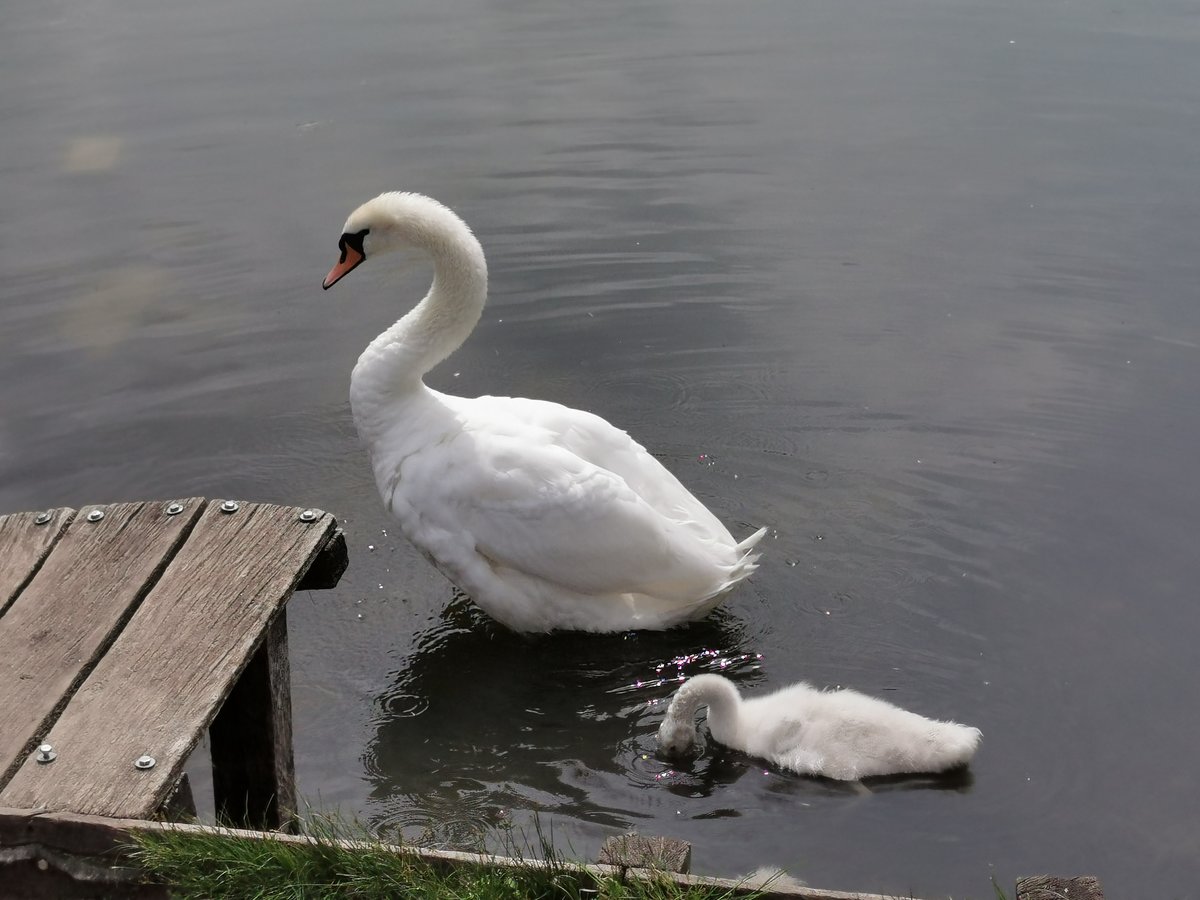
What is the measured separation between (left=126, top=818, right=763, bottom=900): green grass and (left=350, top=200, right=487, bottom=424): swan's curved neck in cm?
240

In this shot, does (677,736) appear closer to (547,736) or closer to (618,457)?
(547,736)

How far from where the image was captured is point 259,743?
4.52 metres

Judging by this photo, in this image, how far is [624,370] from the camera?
7.60 metres

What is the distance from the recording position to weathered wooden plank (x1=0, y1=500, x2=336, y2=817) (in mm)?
3549

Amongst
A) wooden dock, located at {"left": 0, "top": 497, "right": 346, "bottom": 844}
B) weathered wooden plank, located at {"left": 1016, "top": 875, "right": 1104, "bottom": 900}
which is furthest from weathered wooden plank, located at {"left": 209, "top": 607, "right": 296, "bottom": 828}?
weathered wooden plank, located at {"left": 1016, "top": 875, "right": 1104, "bottom": 900}

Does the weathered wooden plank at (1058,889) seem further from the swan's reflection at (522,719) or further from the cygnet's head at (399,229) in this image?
the cygnet's head at (399,229)

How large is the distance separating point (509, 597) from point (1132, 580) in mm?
2448

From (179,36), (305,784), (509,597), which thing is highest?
(179,36)

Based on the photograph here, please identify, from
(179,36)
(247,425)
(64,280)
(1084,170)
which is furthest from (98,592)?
(179,36)

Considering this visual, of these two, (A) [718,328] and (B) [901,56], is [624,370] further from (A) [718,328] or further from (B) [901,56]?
(B) [901,56]

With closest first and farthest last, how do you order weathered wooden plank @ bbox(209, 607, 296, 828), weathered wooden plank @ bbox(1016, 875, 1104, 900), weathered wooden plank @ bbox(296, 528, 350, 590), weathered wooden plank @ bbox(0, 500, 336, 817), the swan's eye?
weathered wooden plank @ bbox(1016, 875, 1104, 900)
weathered wooden plank @ bbox(0, 500, 336, 817)
weathered wooden plank @ bbox(209, 607, 296, 828)
weathered wooden plank @ bbox(296, 528, 350, 590)
the swan's eye

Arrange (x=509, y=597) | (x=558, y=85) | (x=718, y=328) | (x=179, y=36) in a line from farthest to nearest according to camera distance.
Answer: (x=179, y=36), (x=558, y=85), (x=718, y=328), (x=509, y=597)

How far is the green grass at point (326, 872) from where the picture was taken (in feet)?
10.6

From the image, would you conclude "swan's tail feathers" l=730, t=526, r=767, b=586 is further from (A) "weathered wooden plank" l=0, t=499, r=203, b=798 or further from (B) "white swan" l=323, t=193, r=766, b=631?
(A) "weathered wooden plank" l=0, t=499, r=203, b=798
